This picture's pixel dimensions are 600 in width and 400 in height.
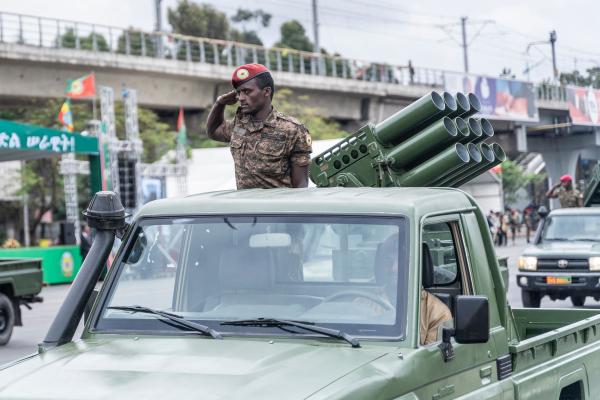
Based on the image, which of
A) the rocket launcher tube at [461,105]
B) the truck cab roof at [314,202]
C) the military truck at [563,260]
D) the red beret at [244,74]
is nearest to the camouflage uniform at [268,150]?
the red beret at [244,74]

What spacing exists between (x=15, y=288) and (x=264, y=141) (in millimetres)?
9287

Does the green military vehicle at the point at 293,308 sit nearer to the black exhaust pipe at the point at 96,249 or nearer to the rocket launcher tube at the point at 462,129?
the black exhaust pipe at the point at 96,249

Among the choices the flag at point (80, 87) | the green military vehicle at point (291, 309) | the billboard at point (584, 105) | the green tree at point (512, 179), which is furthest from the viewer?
the green tree at point (512, 179)

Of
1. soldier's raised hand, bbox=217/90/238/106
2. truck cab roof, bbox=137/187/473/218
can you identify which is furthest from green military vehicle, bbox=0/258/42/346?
truck cab roof, bbox=137/187/473/218

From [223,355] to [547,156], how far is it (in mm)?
72699

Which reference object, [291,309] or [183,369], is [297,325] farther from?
[183,369]

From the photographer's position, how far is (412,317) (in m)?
4.53

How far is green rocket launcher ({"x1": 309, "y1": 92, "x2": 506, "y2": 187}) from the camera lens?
7.68 meters

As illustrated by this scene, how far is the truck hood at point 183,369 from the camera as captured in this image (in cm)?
388

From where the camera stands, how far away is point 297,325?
4.52m

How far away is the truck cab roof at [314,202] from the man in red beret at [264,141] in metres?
1.23

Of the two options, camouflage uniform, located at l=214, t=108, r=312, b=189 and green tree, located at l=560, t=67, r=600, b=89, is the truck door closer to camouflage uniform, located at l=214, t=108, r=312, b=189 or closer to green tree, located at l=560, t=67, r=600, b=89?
camouflage uniform, located at l=214, t=108, r=312, b=189

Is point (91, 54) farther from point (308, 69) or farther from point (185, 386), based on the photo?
point (185, 386)

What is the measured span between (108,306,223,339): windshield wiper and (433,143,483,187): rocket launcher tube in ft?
11.0
